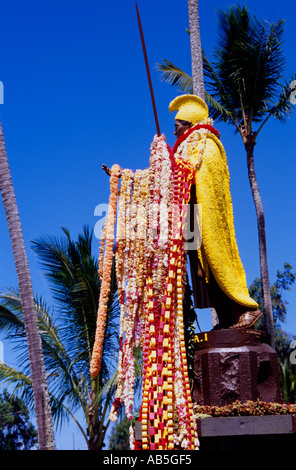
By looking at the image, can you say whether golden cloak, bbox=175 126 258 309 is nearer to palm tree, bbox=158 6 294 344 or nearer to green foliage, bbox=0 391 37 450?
palm tree, bbox=158 6 294 344

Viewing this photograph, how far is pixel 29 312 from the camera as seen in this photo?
9.76 meters

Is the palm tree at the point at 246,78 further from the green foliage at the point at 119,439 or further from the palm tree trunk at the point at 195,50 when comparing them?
the green foliage at the point at 119,439

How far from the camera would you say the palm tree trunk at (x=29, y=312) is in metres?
9.56

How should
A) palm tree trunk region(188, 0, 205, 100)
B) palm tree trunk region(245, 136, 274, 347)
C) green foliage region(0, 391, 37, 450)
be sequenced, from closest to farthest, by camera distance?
palm tree trunk region(188, 0, 205, 100)
palm tree trunk region(245, 136, 274, 347)
green foliage region(0, 391, 37, 450)

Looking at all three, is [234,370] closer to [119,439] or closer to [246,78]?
[246,78]

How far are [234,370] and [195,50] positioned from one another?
25.5 ft

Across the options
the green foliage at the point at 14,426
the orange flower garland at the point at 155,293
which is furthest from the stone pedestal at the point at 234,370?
the green foliage at the point at 14,426

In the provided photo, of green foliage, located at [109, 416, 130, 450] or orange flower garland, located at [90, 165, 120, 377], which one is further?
green foliage, located at [109, 416, 130, 450]

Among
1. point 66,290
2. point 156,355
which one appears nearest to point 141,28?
point 156,355

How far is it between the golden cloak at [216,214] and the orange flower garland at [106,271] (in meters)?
0.82

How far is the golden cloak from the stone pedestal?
43 cm

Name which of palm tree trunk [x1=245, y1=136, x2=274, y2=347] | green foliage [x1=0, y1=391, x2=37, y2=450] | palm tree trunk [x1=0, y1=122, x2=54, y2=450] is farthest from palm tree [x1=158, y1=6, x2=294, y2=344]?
green foliage [x1=0, y1=391, x2=37, y2=450]

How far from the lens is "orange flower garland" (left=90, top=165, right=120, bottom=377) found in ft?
23.2
